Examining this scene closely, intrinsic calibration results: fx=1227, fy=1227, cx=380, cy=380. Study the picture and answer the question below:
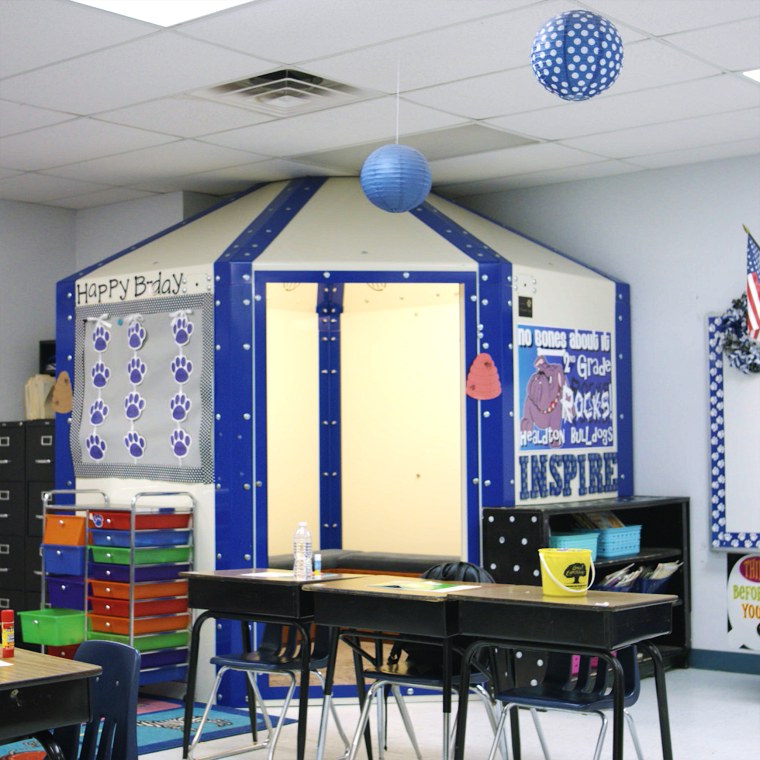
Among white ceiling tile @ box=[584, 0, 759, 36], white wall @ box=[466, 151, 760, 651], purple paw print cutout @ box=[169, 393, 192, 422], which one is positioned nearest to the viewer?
white ceiling tile @ box=[584, 0, 759, 36]

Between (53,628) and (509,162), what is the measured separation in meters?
4.01

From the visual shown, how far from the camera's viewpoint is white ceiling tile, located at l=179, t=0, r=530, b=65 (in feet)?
16.6

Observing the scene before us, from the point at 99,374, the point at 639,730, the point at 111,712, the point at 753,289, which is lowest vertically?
the point at 639,730

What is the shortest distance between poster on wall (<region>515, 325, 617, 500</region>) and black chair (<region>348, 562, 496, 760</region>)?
176 centimetres

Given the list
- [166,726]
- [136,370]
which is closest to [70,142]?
[136,370]

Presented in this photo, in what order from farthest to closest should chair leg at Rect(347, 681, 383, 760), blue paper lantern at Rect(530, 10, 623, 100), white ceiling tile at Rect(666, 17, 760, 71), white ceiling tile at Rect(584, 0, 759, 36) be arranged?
white ceiling tile at Rect(666, 17, 760, 71) < chair leg at Rect(347, 681, 383, 760) < white ceiling tile at Rect(584, 0, 759, 36) < blue paper lantern at Rect(530, 10, 623, 100)

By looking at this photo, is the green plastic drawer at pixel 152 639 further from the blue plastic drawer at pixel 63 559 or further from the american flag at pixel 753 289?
the american flag at pixel 753 289

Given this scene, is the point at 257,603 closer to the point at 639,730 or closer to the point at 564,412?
the point at 639,730

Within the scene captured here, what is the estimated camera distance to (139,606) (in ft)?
22.8

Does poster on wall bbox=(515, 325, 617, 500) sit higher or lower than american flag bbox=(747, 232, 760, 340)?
lower

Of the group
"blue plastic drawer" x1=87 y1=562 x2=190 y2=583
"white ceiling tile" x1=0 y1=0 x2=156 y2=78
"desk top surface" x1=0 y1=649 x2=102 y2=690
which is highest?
"white ceiling tile" x1=0 y1=0 x2=156 y2=78

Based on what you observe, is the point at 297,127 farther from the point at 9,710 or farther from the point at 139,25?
the point at 9,710

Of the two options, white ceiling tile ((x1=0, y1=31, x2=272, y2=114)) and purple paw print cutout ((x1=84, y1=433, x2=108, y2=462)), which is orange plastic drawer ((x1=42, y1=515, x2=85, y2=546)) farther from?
white ceiling tile ((x1=0, y1=31, x2=272, y2=114))

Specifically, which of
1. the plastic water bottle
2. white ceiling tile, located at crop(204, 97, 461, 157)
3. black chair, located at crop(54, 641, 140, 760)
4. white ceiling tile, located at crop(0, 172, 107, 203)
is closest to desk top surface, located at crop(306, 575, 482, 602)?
the plastic water bottle
